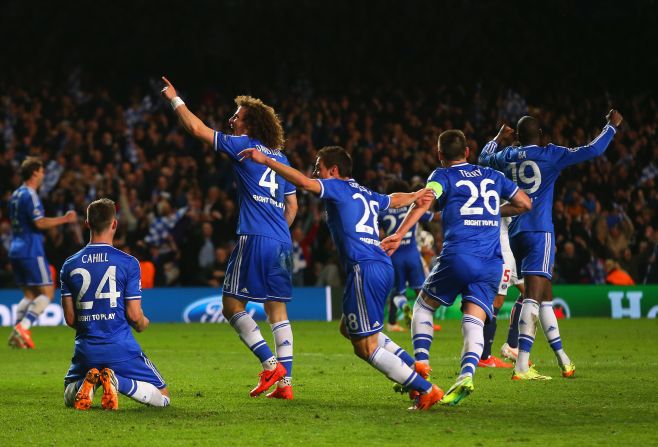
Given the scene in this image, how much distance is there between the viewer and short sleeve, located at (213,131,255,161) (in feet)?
30.0

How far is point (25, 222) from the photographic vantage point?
15.7 metres

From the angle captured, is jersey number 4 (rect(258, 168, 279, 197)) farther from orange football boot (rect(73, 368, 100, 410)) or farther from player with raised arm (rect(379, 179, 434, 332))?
player with raised arm (rect(379, 179, 434, 332))

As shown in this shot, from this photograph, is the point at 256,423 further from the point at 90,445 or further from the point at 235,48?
the point at 235,48

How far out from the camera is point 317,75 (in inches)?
1211

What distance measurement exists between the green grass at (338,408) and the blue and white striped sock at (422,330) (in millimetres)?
433

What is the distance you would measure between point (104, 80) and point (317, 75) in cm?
584

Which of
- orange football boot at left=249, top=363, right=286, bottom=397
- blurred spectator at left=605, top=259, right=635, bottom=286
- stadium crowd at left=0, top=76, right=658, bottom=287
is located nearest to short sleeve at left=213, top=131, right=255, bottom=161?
orange football boot at left=249, top=363, right=286, bottom=397

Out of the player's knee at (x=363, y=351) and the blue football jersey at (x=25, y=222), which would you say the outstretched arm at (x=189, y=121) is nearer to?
the player's knee at (x=363, y=351)

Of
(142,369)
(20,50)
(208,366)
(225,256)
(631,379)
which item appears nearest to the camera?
Result: (142,369)

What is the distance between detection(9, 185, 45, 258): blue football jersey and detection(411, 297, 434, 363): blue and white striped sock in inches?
Result: 295

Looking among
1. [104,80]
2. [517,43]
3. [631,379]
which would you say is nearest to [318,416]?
[631,379]

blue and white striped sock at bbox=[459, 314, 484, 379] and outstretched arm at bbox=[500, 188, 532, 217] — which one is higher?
outstretched arm at bbox=[500, 188, 532, 217]

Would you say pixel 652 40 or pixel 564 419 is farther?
pixel 652 40

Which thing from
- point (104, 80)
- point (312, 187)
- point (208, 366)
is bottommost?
point (208, 366)
